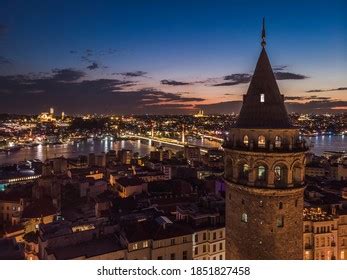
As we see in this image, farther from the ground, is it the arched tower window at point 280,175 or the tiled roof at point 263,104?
the tiled roof at point 263,104

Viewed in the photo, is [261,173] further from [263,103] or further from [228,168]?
[263,103]

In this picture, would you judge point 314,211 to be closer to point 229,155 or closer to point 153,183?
point 229,155

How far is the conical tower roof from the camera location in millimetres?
4391

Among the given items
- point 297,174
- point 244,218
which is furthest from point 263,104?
point 244,218

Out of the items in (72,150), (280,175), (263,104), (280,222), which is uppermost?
(263,104)

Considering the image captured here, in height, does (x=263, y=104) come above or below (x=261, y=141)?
above

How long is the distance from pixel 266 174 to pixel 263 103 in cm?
93

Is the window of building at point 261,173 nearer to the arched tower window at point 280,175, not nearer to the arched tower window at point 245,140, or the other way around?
the arched tower window at point 280,175

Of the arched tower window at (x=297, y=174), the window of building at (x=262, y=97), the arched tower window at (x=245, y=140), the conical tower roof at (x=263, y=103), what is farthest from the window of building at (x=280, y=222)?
the window of building at (x=262, y=97)

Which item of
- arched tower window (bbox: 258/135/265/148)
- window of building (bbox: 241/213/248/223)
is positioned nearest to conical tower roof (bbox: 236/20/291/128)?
arched tower window (bbox: 258/135/265/148)

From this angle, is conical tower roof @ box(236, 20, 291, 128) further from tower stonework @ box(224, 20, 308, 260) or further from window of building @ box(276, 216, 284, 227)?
window of building @ box(276, 216, 284, 227)

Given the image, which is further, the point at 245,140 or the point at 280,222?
the point at 245,140

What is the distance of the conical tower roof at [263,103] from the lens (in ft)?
14.4

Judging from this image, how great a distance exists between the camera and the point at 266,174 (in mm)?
4355
